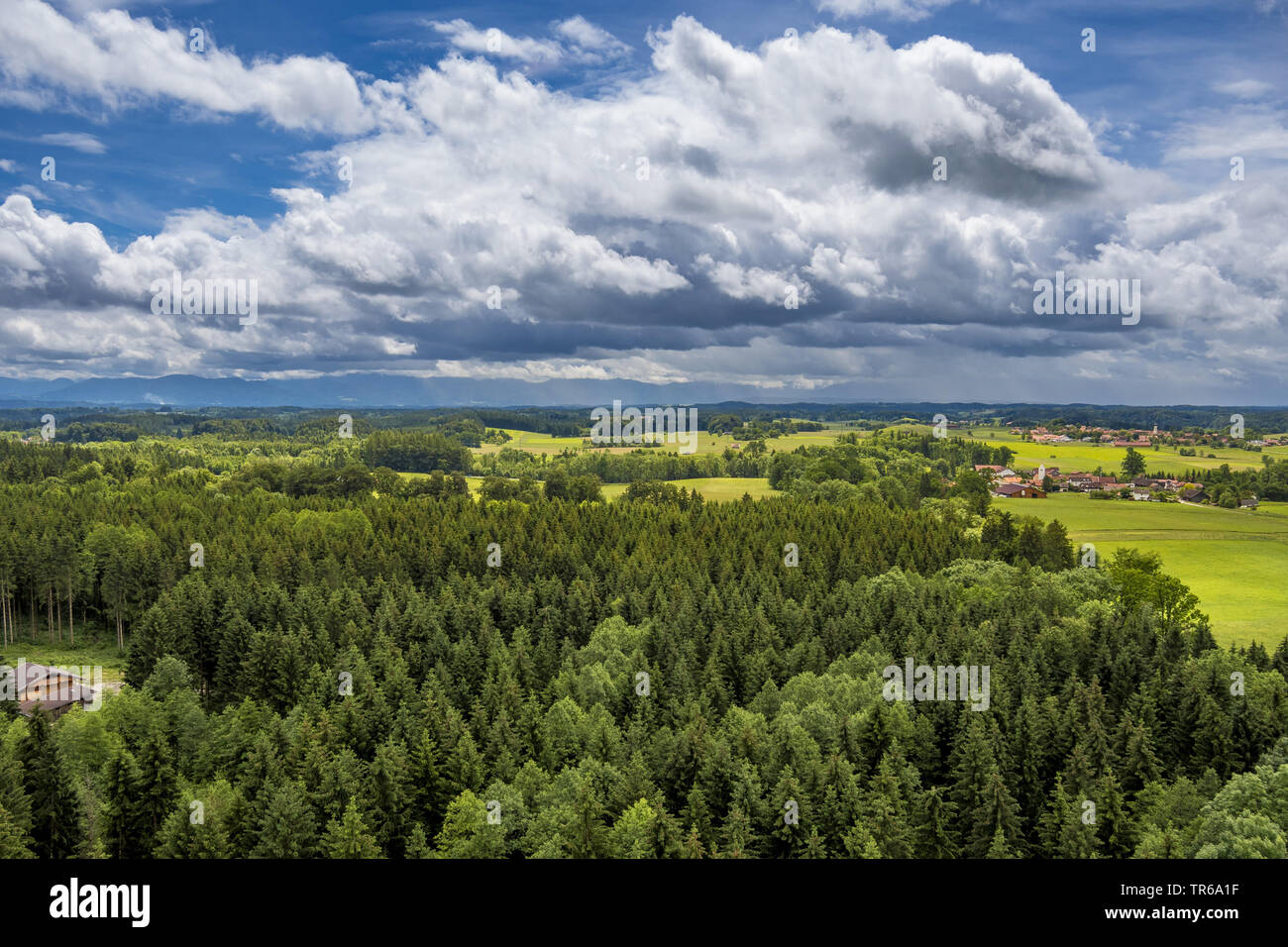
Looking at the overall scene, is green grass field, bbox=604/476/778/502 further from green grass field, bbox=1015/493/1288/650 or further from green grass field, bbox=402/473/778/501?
green grass field, bbox=1015/493/1288/650

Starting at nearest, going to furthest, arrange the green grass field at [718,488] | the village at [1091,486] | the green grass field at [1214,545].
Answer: the green grass field at [1214,545] < the village at [1091,486] < the green grass field at [718,488]

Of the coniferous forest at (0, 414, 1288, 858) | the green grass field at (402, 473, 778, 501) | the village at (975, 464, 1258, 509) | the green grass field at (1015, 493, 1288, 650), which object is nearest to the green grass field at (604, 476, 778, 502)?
the green grass field at (402, 473, 778, 501)

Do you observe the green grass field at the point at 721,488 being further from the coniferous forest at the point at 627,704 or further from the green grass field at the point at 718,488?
the coniferous forest at the point at 627,704

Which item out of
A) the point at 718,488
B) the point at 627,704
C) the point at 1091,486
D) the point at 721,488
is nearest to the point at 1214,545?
the point at 1091,486

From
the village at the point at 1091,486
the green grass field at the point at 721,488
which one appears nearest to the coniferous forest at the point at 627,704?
the green grass field at the point at 721,488

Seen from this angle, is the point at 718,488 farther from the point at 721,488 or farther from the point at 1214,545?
the point at 1214,545

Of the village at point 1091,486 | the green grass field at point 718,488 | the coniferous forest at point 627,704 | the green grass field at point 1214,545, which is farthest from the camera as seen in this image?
the green grass field at point 718,488
